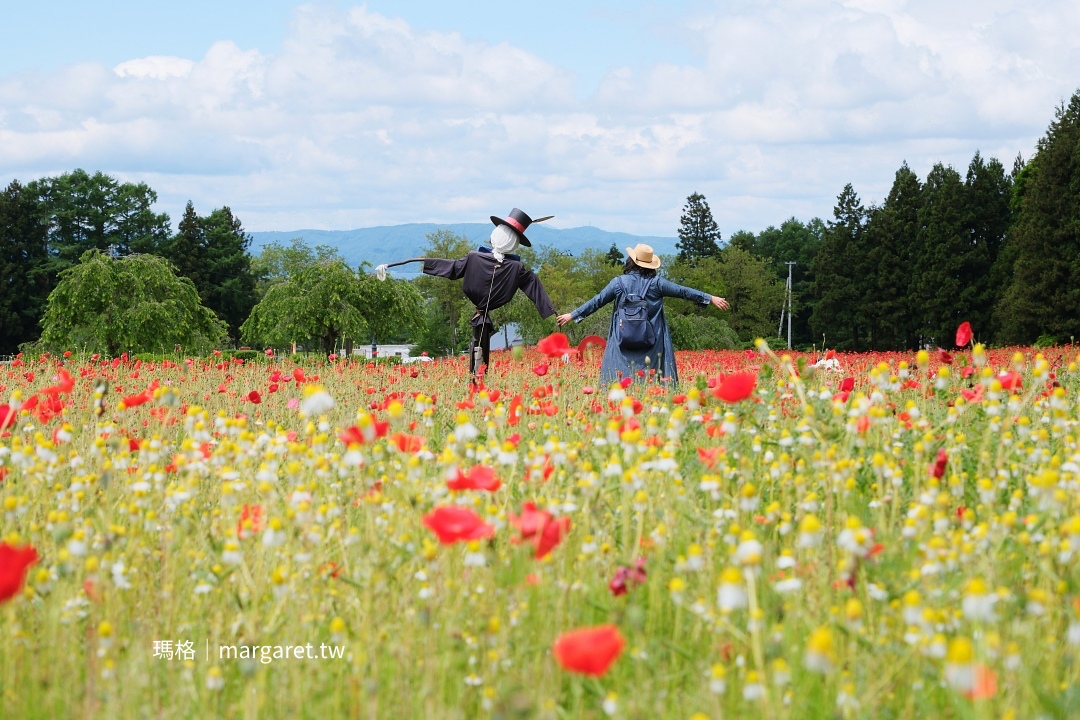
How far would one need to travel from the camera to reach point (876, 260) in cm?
4803

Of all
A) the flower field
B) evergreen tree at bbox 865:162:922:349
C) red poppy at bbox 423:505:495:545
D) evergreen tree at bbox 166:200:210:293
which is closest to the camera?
red poppy at bbox 423:505:495:545

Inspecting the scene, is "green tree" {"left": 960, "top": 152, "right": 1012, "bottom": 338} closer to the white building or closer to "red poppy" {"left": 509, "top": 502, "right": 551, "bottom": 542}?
the white building

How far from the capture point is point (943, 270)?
44.0 metres

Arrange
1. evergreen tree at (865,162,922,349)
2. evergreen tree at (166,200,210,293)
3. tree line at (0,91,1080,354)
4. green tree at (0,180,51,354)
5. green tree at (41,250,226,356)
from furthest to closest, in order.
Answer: evergreen tree at (166,200,210,293) < green tree at (0,180,51,354) < evergreen tree at (865,162,922,349) < tree line at (0,91,1080,354) < green tree at (41,250,226,356)

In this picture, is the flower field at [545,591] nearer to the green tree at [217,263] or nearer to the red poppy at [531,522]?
the red poppy at [531,522]

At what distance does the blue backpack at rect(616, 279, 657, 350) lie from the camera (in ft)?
33.4

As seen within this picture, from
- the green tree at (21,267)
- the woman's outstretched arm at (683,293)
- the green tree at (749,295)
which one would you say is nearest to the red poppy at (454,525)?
the woman's outstretched arm at (683,293)

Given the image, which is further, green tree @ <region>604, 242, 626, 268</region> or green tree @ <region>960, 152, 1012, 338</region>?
green tree @ <region>604, 242, 626, 268</region>

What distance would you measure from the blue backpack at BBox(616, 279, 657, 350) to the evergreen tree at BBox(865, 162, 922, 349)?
38282 millimetres

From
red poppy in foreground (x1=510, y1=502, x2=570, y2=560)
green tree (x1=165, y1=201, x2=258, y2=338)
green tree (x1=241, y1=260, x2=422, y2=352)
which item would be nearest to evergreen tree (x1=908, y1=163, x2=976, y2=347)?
green tree (x1=241, y1=260, x2=422, y2=352)

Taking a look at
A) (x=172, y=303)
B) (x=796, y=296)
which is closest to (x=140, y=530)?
(x=172, y=303)

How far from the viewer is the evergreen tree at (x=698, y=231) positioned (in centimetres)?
7781

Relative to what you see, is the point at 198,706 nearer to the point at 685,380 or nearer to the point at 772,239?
the point at 685,380

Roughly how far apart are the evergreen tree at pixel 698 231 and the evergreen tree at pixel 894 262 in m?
29.2
